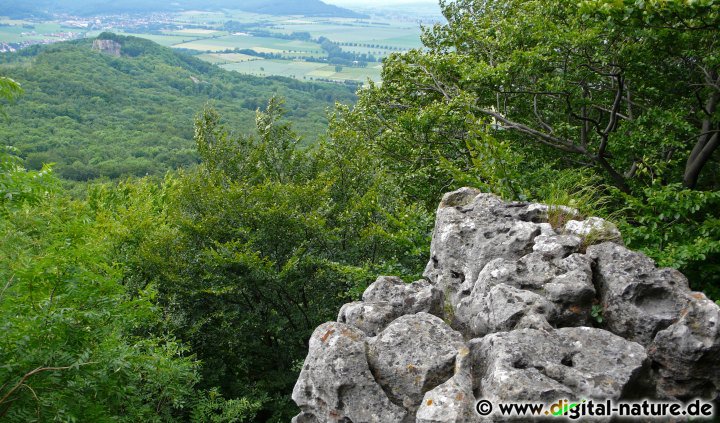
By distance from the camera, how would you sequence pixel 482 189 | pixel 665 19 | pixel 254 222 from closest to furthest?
pixel 665 19
pixel 482 189
pixel 254 222

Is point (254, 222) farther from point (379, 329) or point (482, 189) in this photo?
point (379, 329)

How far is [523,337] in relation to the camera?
654 cm

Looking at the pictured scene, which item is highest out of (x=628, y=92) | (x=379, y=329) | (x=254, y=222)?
(x=628, y=92)

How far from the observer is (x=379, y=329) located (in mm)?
8031

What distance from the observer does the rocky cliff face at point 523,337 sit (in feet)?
20.5

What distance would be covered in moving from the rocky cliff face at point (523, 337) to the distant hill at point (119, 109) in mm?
79739

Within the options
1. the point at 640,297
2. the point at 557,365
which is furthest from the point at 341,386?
the point at 640,297

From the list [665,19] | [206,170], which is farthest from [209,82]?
[665,19]

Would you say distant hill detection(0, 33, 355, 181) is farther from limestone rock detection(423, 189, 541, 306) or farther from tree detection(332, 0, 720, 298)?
limestone rock detection(423, 189, 541, 306)

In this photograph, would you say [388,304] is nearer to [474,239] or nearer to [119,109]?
[474,239]

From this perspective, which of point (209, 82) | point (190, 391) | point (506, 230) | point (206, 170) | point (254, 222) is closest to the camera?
point (506, 230)

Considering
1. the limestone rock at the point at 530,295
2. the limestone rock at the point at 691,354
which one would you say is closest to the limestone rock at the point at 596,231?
the limestone rock at the point at 530,295

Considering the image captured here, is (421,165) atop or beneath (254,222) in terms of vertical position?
atop

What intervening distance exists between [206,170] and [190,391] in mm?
9314
